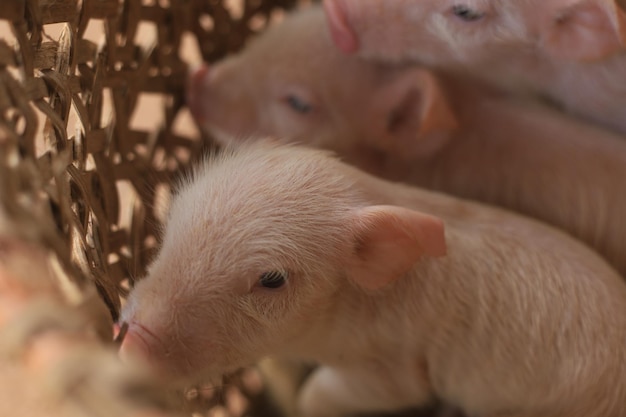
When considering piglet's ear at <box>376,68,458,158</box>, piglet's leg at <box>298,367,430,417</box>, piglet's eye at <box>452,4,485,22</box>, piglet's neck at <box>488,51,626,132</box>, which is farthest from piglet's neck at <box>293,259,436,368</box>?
piglet's neck at <box>488,51,626,132</box>

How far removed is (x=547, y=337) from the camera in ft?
4.84

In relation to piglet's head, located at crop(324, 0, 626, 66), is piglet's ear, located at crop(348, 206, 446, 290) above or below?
below

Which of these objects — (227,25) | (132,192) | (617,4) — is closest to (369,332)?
(132,192)

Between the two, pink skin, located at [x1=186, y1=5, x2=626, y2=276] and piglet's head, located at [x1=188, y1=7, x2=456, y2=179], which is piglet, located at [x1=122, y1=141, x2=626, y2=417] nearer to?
pink skin, located at [x1=186, y1=5, x2=626, y2=276]

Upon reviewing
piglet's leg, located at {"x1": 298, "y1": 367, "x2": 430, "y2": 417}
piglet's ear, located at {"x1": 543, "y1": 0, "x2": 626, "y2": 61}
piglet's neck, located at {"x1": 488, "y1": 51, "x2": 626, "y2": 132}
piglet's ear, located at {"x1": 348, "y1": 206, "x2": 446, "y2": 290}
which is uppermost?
piglet's ear, located at {"x1": 543, "y1": 0, "x2": 626, "y2": 61}

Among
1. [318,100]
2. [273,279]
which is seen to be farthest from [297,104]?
[273,279]

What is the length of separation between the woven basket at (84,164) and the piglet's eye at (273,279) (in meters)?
0.26

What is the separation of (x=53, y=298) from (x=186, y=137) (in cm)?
135

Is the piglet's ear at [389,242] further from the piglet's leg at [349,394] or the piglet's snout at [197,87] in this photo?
the piglet's snout at [197,87]

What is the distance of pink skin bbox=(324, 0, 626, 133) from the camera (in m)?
1.71

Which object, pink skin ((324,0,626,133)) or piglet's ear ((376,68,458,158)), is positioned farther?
piglet's ear ((376,68,458,158))

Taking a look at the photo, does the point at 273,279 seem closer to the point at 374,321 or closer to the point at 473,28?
the point at 374,321

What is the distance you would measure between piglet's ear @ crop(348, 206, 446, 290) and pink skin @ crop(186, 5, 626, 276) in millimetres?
595

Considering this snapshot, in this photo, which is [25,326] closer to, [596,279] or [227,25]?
[596,279]
